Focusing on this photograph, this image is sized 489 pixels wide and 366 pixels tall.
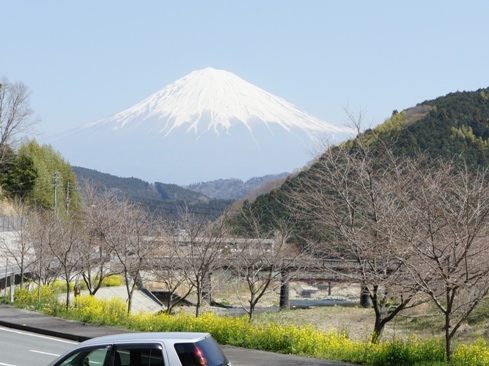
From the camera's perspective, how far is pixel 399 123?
89.2 metres

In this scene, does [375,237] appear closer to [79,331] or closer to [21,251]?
[79,331]

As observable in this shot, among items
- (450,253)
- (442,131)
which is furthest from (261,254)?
(442,131)

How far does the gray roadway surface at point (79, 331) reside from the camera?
13.9 m

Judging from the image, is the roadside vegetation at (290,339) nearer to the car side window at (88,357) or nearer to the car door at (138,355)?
the car door at (138,355)

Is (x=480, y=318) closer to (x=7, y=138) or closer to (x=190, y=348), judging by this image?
(x=190, y=348)

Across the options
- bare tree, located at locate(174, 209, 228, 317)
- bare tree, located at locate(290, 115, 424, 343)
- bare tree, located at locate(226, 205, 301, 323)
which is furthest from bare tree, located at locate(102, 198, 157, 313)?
bare tree, located at locate(290, 115, 424, 343)

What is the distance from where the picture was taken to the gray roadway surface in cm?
1391

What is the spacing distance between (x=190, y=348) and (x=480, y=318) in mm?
27347

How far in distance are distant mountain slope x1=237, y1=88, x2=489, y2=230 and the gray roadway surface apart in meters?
33.2

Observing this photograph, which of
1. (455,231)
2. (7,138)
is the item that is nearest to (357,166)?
Result: (455,231)

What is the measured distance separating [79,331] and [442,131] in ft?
215

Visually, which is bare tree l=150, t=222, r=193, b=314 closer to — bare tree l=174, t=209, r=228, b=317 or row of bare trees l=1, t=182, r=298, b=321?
row of bare trees l=1, t=182, r=298, b=321

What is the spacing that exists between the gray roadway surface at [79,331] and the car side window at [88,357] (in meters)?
5.10

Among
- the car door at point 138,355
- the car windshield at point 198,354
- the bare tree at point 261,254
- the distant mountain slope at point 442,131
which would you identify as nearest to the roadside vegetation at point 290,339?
the car windshield at point 198,354
